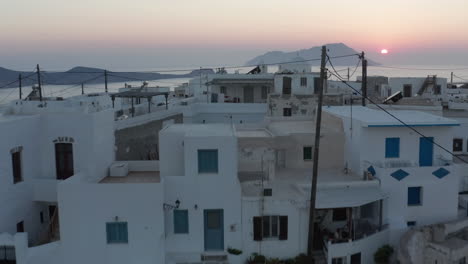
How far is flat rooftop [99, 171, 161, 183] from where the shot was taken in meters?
20.2

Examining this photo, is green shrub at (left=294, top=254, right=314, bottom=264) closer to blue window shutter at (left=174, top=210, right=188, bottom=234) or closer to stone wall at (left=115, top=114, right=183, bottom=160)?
blue window shutter at (left=174, top=210, right=188, bottom=234)

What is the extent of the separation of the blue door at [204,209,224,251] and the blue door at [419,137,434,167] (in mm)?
10445

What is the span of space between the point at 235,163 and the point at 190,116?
17.5m

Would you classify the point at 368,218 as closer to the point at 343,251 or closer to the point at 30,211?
the point at 343,251

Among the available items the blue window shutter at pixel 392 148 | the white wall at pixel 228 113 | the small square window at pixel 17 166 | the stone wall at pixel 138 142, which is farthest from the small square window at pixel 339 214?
the white wall at pixel 228 113

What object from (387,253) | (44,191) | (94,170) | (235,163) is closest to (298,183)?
(235,163)

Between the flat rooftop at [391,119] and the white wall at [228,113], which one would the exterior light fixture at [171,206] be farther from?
the white wall at [228,113]

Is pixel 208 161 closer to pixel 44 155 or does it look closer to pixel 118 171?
pixel 118 171

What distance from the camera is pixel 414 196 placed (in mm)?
21391

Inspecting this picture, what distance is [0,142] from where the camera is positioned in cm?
1808

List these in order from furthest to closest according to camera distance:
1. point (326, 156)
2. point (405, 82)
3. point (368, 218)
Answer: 1. point (405, 82)
2. point (326, 156)
3. point (368, 218)

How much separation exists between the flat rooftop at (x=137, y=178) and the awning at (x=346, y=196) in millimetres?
7289

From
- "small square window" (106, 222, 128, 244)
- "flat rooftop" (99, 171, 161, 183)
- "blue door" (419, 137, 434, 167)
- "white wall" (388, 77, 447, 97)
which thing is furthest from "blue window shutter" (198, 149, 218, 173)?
"white wall" (388, 77, 447, 97)

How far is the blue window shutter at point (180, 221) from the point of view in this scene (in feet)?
63.0
